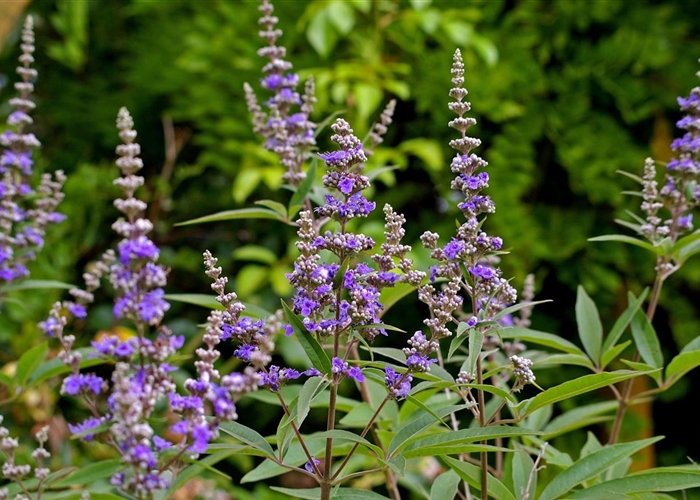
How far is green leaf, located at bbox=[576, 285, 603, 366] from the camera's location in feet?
4.36

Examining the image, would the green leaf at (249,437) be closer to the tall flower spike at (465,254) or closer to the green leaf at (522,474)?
the tall flower spike at (465,254)

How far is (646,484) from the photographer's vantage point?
999mm

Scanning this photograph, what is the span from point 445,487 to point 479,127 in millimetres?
2143

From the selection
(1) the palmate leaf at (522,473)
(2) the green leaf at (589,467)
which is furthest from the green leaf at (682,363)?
(1) the palmate leaf at (522,473)

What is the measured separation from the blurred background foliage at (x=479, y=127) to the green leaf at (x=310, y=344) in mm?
1813

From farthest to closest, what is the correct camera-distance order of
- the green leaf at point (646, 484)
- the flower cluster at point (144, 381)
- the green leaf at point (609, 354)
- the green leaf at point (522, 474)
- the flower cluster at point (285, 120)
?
the flower cluster at point (285, 120) < the green leaf at point (609, 354) < the green leaf at point (522, 474) < the green leaf at point (646, 484) < the flower cluster at point (144, 381)

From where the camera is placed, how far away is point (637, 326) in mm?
1336

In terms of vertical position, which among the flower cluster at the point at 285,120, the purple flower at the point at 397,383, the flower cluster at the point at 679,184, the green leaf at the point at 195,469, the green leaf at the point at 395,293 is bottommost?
the green leaf at the point at 195,469

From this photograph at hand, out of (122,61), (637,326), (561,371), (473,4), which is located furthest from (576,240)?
(122,61)

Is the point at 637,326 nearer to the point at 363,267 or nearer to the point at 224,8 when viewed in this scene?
the point at 363,267

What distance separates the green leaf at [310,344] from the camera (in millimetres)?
836

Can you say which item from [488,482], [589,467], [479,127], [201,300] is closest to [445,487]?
[488,482]

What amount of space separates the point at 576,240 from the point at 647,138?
0.59 m

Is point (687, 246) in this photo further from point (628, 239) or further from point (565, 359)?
point (565, 359)
